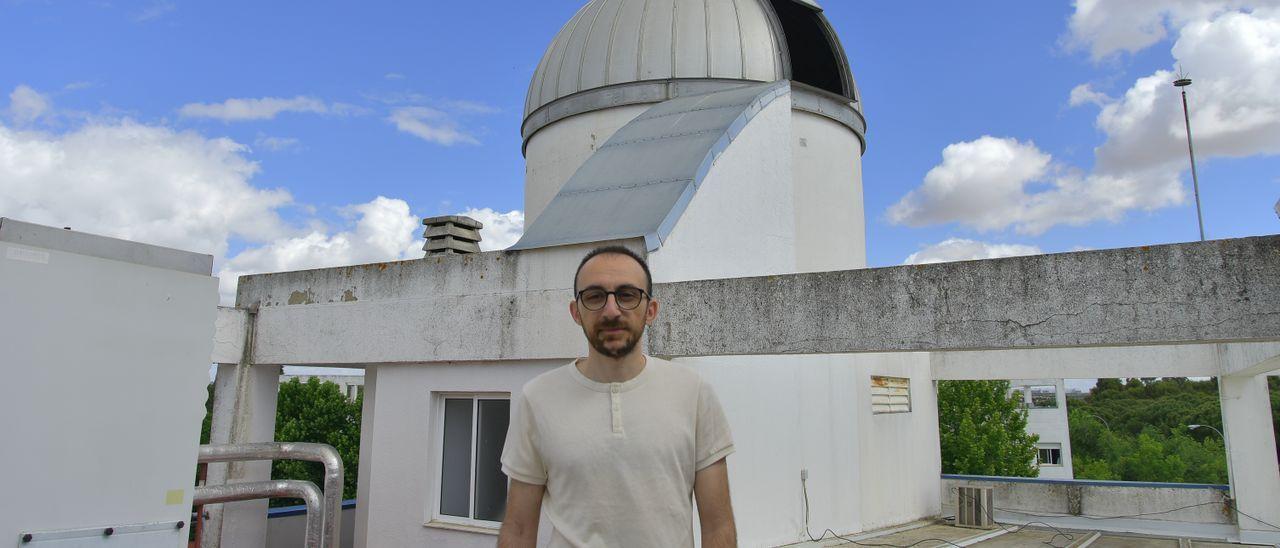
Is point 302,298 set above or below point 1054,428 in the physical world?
above

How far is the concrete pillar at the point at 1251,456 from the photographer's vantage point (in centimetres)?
1159

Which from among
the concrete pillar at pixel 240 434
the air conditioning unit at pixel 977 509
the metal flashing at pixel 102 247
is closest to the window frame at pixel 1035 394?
the air conditioning unit at pixel 977 509

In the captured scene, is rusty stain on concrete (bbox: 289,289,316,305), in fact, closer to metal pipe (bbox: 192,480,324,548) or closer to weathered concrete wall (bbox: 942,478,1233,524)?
metal pipe (bbox: 192,480,324,548)

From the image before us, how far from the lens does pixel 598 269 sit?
2387mm

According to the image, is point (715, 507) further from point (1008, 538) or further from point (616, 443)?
point (1008, 538)

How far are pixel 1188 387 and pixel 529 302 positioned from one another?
6949 centimetres

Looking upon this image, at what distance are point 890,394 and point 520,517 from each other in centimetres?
1058

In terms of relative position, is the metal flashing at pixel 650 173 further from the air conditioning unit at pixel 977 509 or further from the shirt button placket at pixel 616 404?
the air conditioning unit at pixel 977 509

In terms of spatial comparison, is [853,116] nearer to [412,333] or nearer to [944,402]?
[412,333]

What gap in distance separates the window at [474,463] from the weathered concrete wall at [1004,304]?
2422 mm

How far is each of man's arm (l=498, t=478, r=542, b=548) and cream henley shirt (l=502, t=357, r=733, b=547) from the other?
31 mm

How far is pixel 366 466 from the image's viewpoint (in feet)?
32.6

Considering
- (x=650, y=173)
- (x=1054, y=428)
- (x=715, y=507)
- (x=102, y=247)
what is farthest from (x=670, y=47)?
(x=1054, y=428)

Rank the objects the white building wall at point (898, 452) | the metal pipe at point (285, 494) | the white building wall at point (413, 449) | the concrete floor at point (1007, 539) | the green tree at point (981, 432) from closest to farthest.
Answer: the metal pipe at point (285, 494), the white building wall at point (413, 449), the concrete floor at point (1007, 539), the white building wall at point (898, 452), the green tree at point (981, 432)
